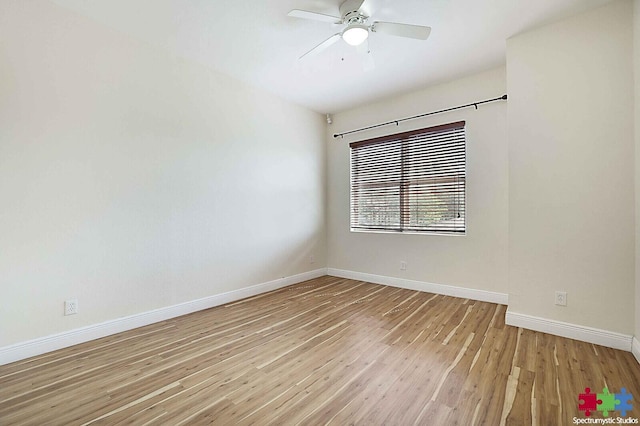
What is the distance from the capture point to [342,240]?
4883mm

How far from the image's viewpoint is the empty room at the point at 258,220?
183 centimetres

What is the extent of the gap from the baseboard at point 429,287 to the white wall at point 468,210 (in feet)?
0.18

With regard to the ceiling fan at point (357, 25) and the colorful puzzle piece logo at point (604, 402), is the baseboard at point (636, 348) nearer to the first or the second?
the colorful puzzle piece logo at point (604, 402)

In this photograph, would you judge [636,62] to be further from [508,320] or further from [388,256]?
[388,256]

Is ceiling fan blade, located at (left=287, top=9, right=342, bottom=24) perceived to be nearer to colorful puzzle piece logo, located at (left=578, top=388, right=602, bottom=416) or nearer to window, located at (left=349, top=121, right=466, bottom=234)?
window, located at (left=349, top=121, right=466, bottom=234)

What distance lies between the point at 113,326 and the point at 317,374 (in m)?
1.99

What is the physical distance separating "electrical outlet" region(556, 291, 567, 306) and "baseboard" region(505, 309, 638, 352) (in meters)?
0.17

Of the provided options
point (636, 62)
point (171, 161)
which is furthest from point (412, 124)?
point (171, 161)

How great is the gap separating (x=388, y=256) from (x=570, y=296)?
2139 mm

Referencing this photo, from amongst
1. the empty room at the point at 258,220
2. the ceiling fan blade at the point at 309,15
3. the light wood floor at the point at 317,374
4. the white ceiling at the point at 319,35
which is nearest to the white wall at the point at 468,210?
the empty room at the point at 258,220

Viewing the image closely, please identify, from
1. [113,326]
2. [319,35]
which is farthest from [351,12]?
[113,326]

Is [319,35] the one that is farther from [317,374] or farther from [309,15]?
[317,374]

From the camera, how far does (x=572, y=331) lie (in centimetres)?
252

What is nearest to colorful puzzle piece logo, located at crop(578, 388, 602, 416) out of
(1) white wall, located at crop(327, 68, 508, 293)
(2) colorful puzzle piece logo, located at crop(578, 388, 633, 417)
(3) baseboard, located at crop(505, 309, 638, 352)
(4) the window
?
(2) colorful puzzle piece logo, located at crop(578, 388, 633, 417)
